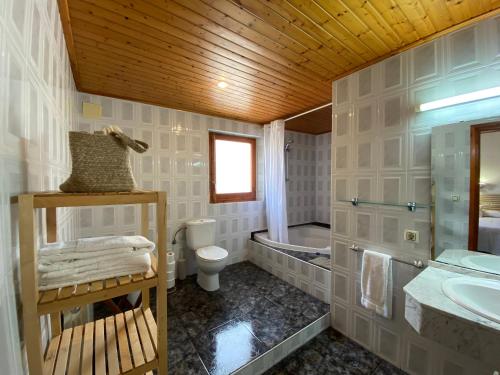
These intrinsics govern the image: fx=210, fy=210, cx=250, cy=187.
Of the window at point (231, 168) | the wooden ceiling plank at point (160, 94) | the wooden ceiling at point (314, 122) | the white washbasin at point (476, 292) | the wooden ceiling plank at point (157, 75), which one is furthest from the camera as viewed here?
the window at point (231, 168)

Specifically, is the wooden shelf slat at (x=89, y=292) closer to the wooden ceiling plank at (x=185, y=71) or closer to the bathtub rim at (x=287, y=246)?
the wooden ceiling plank at (x=185, y=71)

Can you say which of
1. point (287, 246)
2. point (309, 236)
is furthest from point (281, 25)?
point (309, 236)

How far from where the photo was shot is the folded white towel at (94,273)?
0.60m

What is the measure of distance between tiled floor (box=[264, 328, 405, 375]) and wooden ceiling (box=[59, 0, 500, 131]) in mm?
2188

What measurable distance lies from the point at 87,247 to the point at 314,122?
316cm

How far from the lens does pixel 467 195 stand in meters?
1.24

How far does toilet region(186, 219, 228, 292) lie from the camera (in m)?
2.24

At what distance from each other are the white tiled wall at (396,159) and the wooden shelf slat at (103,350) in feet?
5.03

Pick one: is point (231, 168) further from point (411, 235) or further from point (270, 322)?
point (411, 235)

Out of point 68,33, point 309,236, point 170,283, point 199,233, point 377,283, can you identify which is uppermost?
point 68,33

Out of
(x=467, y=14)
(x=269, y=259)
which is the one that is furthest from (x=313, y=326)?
(x=467, y=14)

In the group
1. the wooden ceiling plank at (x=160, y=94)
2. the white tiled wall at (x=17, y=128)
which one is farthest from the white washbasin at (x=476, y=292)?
the wooden ceiling plank at (x=160, y=94)

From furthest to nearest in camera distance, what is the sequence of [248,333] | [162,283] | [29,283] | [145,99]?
[145,99] < [248,333] < [162,283] < [29,283]

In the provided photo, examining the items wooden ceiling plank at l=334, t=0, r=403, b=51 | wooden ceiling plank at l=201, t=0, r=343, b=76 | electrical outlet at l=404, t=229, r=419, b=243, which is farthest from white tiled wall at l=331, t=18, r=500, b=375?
wooden ceiling plank at l=201, t=0, r=343, b=76
